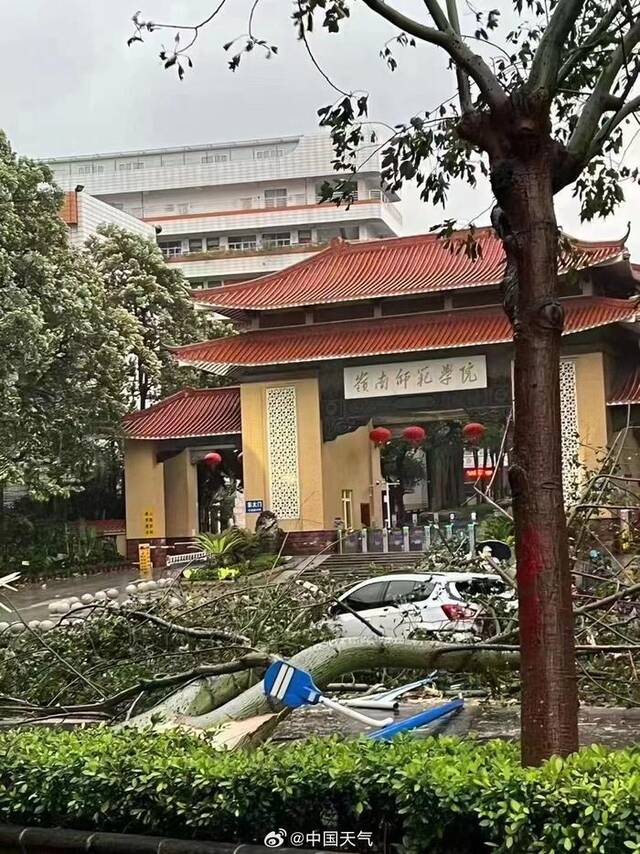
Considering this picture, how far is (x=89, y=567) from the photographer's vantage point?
87.0 feet

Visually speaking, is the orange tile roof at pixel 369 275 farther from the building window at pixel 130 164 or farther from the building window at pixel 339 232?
the building window at pixel 130 164

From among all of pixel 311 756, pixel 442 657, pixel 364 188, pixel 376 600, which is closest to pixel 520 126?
pixel 311 756

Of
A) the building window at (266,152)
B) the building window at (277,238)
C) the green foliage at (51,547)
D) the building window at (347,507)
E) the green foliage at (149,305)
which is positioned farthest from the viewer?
the building window at (266,152)

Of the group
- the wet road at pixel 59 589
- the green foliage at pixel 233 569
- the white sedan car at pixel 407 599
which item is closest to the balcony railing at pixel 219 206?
the wet road at pixel 59 589

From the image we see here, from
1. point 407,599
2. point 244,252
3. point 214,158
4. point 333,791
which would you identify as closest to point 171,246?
point 244,252

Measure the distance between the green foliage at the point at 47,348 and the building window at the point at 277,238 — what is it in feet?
104

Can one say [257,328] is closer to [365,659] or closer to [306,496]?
[306,496]

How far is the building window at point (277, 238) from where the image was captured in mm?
57656

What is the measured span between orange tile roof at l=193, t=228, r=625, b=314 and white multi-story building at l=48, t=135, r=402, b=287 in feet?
86.1

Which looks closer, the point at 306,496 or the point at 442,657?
the point at 442,657

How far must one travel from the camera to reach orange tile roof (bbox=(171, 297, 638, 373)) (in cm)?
2334

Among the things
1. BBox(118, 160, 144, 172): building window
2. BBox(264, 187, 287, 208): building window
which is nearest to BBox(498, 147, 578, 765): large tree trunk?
BBox(264, 187, 287, 208): building window

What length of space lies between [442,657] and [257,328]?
2138cm

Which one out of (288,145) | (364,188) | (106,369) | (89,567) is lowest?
(89,567)
